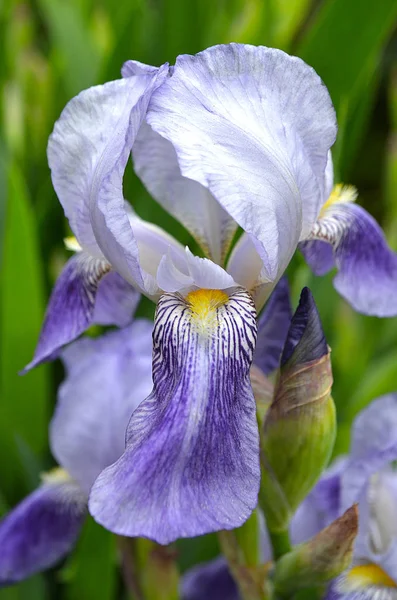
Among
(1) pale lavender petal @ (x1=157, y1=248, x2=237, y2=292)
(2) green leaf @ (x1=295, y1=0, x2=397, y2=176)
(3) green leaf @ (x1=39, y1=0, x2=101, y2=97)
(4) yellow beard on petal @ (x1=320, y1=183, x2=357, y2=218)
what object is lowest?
(3) green leaf @ (x1=39, y1=0, x2=101, y2=97)

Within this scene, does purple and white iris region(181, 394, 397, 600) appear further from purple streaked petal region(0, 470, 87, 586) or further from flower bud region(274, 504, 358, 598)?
purple streaked petal region(0, 470, 87, 586)

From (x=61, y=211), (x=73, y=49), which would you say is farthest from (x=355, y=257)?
(x=73, y=49)

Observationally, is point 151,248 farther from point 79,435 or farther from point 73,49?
point 73,49

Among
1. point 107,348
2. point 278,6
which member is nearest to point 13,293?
point 107,348

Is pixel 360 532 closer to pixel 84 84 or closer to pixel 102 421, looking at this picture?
pixel 102 421

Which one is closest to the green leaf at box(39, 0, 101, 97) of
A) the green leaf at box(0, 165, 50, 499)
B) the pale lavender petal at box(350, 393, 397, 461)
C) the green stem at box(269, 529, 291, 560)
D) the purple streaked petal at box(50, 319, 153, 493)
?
the green leaf at box(0, 165, 50, 499)

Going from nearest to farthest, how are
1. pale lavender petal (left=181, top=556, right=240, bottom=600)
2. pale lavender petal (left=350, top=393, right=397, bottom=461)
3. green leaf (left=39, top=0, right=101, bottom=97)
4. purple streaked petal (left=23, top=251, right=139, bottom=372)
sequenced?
purple streaked petal (left=23, top=251, right=139, bottom=372) < pale lavender petal (left=350, top=393, right=397, bottom=461) < pale lavender petal (left=181, top=556, right=240, bottom=600) < green leaf (left=39, top=0, right=101, bottom=97)

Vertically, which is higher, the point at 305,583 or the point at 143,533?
the point at 143,533
